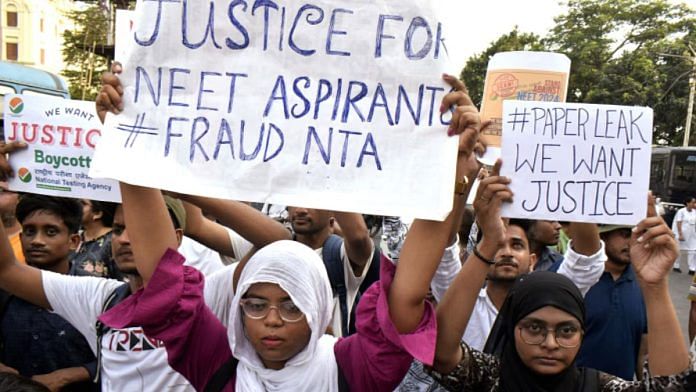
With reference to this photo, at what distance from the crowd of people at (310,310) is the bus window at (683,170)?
1950 cm

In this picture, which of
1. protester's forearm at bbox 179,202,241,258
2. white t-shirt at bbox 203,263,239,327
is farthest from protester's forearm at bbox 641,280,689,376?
protester's forearm at bbox 179,202,241,258

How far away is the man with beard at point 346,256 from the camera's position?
2.65m

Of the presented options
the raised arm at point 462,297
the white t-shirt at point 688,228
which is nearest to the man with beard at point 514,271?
the raised arm at point 462,297

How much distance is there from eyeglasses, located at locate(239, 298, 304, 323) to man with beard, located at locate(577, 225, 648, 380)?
1807 millimetres

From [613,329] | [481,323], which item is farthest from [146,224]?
[613,329]

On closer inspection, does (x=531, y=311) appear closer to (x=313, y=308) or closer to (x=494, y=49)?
(x=313, y=308)

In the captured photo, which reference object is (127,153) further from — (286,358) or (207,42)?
(286,358)

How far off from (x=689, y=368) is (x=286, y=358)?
1.26 meters

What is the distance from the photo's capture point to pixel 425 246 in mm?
1693

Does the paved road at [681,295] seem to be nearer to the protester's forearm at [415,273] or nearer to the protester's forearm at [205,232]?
the protester's forearm at [205,232]

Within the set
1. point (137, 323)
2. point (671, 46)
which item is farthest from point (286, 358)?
point (671, 46)

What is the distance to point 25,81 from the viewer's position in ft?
30.9

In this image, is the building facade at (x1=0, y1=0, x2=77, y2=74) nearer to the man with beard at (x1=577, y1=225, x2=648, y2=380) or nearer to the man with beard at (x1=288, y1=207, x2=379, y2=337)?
the man with beard at (x1=288, y1=207, x2=379, y2=337)

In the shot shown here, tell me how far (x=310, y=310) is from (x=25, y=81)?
9206 millimetres
